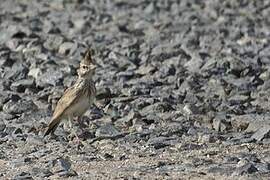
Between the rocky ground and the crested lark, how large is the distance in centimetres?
24

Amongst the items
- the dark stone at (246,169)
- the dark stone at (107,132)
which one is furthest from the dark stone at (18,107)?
the dark stone at (246,169)

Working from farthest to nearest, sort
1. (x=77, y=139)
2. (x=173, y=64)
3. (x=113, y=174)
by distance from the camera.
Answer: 1. (x=173, y=64)
2. (x=77, y=139)
3. (x=113, y=174)

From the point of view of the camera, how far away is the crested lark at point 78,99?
40.8 ft

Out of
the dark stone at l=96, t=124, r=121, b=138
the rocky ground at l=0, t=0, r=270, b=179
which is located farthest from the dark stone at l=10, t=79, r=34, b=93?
the dark stone at l=96, t=124, r=121, b=138

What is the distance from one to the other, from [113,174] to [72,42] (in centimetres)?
1025

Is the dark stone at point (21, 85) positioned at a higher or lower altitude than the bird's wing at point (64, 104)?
lower

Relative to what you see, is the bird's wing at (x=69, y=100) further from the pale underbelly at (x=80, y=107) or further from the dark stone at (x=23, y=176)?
the dark stone at (x=23, y=176)

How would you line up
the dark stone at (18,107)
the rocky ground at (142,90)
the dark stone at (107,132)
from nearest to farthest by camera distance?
the rocky ground at (142,90) → the dark stone at (107,132) → the dark stone at (18,107)

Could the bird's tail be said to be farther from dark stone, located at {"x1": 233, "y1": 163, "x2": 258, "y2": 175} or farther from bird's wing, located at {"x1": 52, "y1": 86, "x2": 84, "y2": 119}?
dark stone, located at {"x1": 233, "y1": 163, "x2": 258, "y2": 175}

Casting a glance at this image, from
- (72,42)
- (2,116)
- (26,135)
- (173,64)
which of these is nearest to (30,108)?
(2,116)

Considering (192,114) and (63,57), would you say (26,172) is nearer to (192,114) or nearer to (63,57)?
(192,114)

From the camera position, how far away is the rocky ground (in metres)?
10.9

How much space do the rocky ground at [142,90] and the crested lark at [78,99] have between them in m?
0.24

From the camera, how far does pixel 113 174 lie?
1034 centimetres
